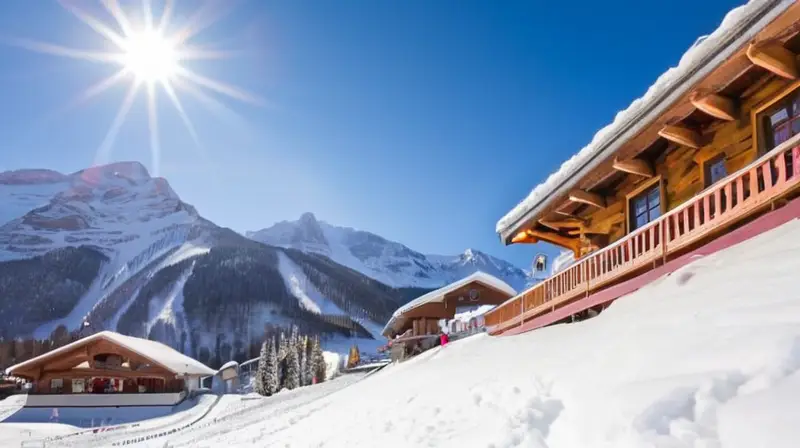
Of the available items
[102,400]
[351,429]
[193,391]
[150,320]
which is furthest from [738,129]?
[150,320]

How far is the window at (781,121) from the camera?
25.4 ft

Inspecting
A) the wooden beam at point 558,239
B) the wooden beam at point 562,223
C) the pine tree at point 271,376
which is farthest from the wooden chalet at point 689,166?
the pine tree at point 271,376

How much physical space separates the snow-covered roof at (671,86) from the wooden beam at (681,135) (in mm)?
688

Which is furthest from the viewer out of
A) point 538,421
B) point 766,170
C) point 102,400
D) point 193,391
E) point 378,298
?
point 378,298

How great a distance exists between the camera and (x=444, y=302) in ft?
91.5

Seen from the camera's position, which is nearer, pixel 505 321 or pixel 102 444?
pixel 505 321

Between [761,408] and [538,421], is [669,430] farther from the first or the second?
[538,421]

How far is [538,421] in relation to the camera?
5254mm

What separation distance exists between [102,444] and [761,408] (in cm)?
2476

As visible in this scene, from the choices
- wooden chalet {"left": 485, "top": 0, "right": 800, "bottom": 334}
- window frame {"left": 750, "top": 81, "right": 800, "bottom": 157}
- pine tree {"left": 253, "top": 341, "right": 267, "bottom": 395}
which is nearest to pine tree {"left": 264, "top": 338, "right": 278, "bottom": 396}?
pine tree {"left": 253, "top": 341, "right": 267, "bottom": 395}

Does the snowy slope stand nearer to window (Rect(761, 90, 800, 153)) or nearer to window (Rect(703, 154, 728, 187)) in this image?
window (Rect(761, 90, 800, 153))

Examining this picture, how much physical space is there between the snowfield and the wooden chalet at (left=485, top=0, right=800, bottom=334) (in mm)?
633

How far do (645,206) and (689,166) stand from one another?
1669 millimetres

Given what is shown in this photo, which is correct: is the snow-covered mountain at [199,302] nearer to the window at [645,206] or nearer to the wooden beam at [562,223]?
the wooden beam at [562,223]
